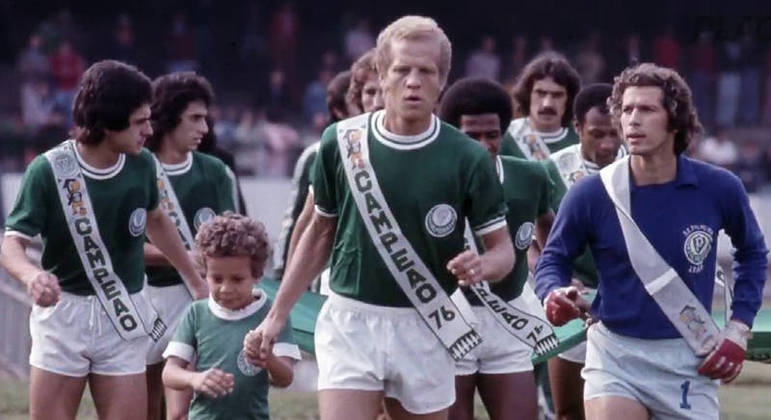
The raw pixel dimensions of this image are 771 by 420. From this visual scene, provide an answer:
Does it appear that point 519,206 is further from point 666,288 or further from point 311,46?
point 311,46

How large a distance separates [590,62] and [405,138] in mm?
22511

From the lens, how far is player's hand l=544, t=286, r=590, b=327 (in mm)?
6508

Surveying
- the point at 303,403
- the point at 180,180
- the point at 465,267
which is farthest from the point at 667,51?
the point at 465,267

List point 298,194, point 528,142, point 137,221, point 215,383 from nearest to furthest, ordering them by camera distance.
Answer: point 215,383 → point 137,221 → point 298,194 → point 528,142

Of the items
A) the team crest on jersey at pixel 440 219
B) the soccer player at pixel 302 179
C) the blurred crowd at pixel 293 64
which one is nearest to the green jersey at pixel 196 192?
the soccer player at pixel 302 179

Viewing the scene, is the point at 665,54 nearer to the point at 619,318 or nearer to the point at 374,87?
the point at 374,87

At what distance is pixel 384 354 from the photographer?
664cm

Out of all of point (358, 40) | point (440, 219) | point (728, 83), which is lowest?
point (728, 83)

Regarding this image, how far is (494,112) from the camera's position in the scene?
27.3 feet

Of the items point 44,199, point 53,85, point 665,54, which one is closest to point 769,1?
point 665,54

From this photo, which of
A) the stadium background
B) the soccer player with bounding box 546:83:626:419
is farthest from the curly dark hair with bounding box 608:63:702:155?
the stadium background

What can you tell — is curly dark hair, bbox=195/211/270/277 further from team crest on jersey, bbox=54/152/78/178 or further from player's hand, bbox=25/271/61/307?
player's hand, bbox=25/271/61/307

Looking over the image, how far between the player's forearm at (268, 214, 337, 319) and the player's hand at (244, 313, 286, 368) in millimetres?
28

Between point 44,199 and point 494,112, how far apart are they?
6.34 ft
